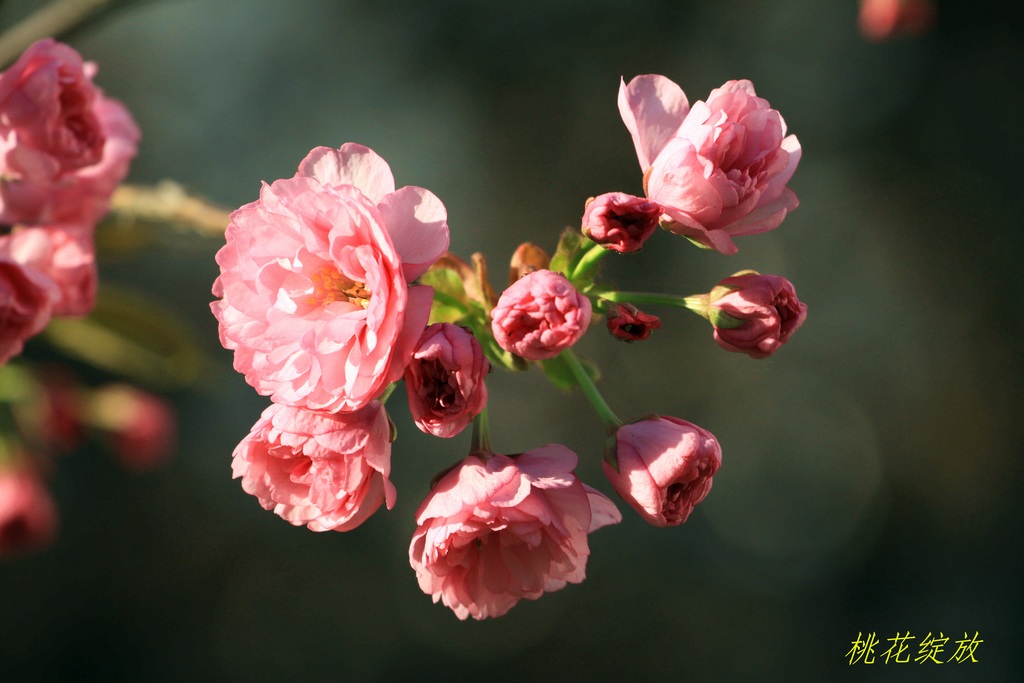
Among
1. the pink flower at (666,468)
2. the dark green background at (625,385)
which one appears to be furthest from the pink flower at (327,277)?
the dark green background at (625,385)

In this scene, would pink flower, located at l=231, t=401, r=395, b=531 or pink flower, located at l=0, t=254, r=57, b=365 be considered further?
pink flower, located at l=0, t=254, r=57, b=365

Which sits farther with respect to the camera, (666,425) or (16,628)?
(16,628)

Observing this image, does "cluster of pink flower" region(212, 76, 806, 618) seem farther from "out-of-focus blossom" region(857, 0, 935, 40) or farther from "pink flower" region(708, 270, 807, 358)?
"out-of-focus blossom" region(857, 0, 935, 40)

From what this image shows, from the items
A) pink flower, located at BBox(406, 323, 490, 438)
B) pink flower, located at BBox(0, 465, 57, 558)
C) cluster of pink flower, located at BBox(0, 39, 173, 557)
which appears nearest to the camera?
pink flower, located at BBox(406, 323, 490, 438)

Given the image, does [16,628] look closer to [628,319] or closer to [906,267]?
[628,319]

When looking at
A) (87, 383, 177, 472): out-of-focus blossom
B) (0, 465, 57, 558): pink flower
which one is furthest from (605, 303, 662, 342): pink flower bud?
(87, 383, 177, 472): out-of-focus blossom

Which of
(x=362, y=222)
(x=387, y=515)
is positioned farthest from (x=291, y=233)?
(x=387, y=515)

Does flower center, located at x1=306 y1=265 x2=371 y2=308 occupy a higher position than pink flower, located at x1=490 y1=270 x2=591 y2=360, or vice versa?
pink flower, located at x1=490 y1=270 x2=591 y2=360
